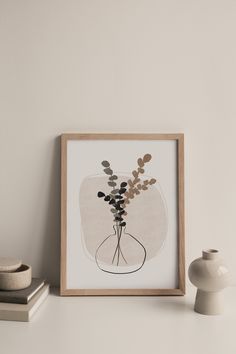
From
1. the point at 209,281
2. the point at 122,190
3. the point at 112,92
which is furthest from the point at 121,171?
the point at 209,281

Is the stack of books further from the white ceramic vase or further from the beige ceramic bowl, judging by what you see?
the white ceramic vase

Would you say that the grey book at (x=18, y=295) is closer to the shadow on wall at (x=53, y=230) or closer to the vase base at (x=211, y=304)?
the shadow on wall at (x=53, y=230)

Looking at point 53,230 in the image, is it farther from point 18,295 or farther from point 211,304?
point 211,304

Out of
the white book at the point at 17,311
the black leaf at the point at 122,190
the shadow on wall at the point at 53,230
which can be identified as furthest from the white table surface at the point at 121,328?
the black leaf at the point at 122,190

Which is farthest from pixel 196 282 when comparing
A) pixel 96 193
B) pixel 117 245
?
pixel 96 193

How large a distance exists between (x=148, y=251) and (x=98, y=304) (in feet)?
0.66

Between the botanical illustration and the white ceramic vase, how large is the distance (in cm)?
20

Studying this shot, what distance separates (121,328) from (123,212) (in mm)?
345

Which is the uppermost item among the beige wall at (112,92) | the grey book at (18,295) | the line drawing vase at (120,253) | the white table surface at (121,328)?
the beige wall at (112,92)

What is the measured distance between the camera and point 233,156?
1382 mm

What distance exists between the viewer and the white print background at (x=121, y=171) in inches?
52.2

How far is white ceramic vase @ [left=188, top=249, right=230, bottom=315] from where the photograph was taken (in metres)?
1.16

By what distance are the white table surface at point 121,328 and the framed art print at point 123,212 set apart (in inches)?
2.5

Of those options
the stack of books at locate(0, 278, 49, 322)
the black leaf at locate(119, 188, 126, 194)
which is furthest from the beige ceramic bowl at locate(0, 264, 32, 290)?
the black leaf at locate(119, 188, 126, 194)
